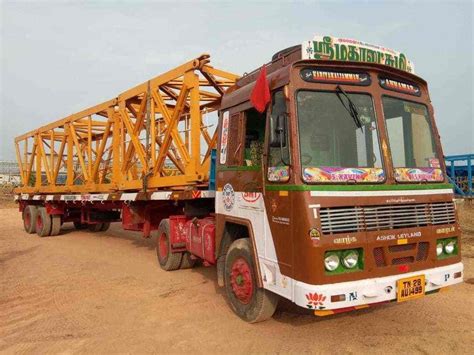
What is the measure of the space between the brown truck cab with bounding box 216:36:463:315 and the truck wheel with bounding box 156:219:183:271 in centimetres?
304

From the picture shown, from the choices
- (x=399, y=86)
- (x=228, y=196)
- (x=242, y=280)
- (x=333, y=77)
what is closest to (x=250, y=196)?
(x=228, y=196)

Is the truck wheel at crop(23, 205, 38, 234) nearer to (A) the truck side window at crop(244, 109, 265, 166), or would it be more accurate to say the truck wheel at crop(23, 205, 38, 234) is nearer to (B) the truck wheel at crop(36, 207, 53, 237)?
(B) the truck wheel at crop(36, 207, 53, 237)

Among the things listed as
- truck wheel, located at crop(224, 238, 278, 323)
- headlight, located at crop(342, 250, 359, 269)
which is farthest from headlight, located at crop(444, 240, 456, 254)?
truck wheel, located at crop(224, 238, 278, 323)

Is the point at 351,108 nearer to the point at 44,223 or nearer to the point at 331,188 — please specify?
the point at 331,188

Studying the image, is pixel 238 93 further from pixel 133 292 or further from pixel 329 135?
pixel 133 292

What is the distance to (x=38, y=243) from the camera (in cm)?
1106

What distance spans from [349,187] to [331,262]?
0.70 meters

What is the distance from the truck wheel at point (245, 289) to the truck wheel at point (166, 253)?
94.0 inches

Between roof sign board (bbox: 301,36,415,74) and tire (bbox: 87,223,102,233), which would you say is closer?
roof sign board (bbox: 301,36,415,74)

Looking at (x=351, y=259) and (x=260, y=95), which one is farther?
(x=260, y=95)

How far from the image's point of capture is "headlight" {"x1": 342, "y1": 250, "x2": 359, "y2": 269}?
3.51 m

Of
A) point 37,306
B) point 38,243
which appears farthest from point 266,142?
point 38,243

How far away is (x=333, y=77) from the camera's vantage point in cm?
389

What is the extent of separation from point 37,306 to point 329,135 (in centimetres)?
445
